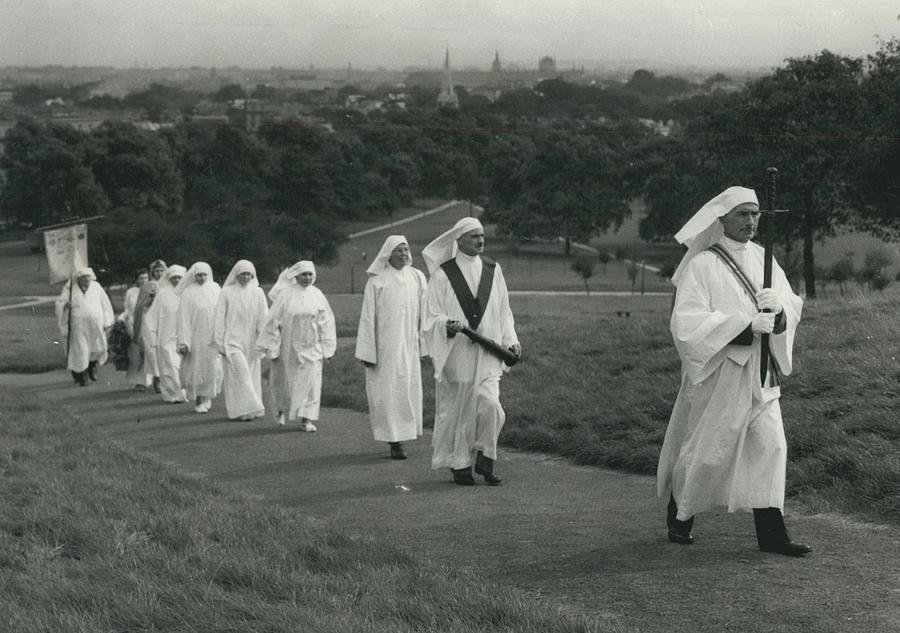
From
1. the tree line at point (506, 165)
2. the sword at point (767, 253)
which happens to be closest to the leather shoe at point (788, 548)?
the sword at point (767, 253)

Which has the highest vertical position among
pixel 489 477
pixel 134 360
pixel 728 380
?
pixel 728 380

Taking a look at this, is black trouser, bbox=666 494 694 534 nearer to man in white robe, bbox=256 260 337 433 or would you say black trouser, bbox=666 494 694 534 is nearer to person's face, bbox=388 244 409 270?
person's face, bbox=388 244 409 270

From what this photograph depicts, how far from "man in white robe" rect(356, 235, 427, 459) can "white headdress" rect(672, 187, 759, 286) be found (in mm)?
5707

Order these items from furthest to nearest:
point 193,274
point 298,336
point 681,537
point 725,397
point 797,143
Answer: point 797,143 < point 193,274 < point 298,336 < point 681,537 < point 725,397

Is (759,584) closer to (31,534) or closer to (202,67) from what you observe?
(31,534)

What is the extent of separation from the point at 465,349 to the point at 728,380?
3818 millimetres

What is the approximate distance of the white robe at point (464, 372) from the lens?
37.4ft

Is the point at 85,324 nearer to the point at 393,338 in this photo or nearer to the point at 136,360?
the point at 136,360

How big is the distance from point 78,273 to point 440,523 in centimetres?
1842

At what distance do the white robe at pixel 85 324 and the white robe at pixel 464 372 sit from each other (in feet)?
49.5

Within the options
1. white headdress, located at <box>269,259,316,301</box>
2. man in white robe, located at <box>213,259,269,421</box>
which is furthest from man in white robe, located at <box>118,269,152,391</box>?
white headdress, located at <box>269,259,316,301</box>

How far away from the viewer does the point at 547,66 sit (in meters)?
80.6

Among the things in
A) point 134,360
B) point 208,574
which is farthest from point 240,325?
point 208,574

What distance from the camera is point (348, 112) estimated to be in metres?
79.9
